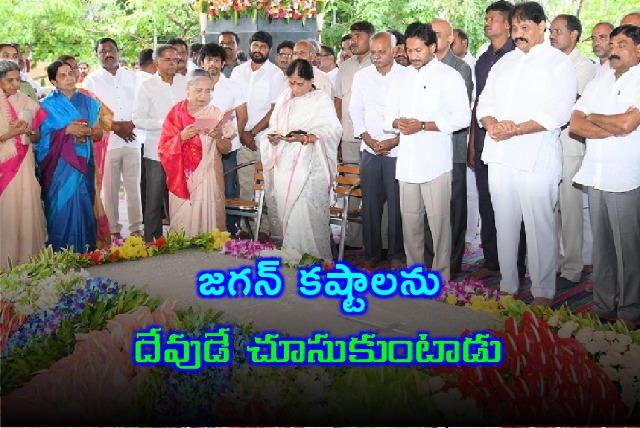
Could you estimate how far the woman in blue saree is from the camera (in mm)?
5758

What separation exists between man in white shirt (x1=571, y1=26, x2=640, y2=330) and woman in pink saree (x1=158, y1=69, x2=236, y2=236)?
2560 millimetres

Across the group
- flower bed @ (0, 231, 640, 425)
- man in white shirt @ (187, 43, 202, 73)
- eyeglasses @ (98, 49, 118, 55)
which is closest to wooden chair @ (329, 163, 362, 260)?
man in white shirt @ (187, 43, 202, 73)

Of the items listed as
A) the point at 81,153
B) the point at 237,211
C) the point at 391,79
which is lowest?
the point at 237,211

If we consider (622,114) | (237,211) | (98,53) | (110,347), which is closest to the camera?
(110,347)

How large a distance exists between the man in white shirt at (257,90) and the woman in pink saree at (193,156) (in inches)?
46.4

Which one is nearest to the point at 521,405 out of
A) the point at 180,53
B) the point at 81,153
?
the point at 81,153

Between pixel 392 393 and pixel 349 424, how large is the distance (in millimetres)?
147

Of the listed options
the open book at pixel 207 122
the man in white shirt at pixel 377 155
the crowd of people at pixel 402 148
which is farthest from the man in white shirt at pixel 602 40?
the open book at pixel 207 122

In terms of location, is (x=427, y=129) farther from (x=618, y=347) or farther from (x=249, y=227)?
(x=618, y=347)

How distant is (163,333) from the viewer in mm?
2725

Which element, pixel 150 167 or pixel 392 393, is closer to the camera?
pixel 392 393

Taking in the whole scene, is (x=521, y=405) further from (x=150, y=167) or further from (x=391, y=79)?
(x=150, y=167)

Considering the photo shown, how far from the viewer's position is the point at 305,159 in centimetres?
578

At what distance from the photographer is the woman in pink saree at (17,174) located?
5.52 metres
